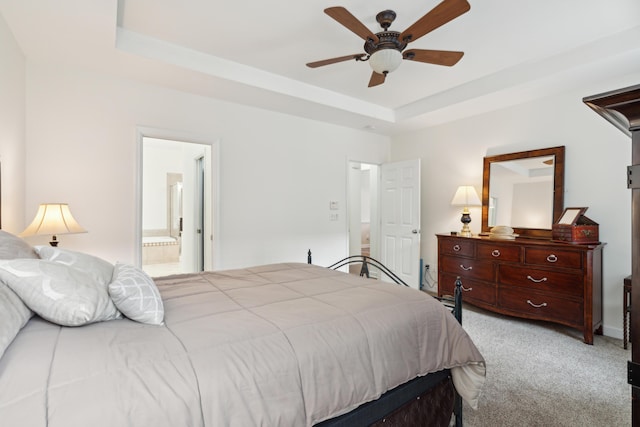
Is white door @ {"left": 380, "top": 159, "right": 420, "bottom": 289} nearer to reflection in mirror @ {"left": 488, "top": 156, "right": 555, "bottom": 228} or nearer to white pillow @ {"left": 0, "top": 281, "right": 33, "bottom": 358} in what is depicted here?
reflection in mirror @ {"left": 488, "top": 156, "right": 555, "bottom": 228}

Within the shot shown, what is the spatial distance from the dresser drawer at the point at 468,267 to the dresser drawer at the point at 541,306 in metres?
0.22

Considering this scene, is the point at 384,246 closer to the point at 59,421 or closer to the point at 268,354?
the point at 268,354

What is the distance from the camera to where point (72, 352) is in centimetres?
94

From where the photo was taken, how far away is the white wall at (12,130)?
217 cm

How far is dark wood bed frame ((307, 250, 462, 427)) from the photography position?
4.36 feet

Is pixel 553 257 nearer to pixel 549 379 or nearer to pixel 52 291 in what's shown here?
pixel 549 379

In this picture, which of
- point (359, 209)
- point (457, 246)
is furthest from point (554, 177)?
point (359, 209)

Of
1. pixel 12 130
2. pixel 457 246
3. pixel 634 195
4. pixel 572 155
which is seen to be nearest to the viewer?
pixel 634 195

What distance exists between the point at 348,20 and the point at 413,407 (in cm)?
225

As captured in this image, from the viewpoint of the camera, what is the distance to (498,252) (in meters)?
3.51

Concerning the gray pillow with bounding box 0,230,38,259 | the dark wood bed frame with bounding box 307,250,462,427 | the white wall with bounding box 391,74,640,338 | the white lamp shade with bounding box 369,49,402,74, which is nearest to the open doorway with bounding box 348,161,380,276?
the white wall with bounding box 391,74,640,338

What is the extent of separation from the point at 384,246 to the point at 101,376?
4.68 meters

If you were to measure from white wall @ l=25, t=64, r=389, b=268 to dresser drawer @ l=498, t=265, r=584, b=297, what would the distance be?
2.22 m

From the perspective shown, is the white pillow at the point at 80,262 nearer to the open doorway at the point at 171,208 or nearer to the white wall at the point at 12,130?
the white wall at the point at 12,130
